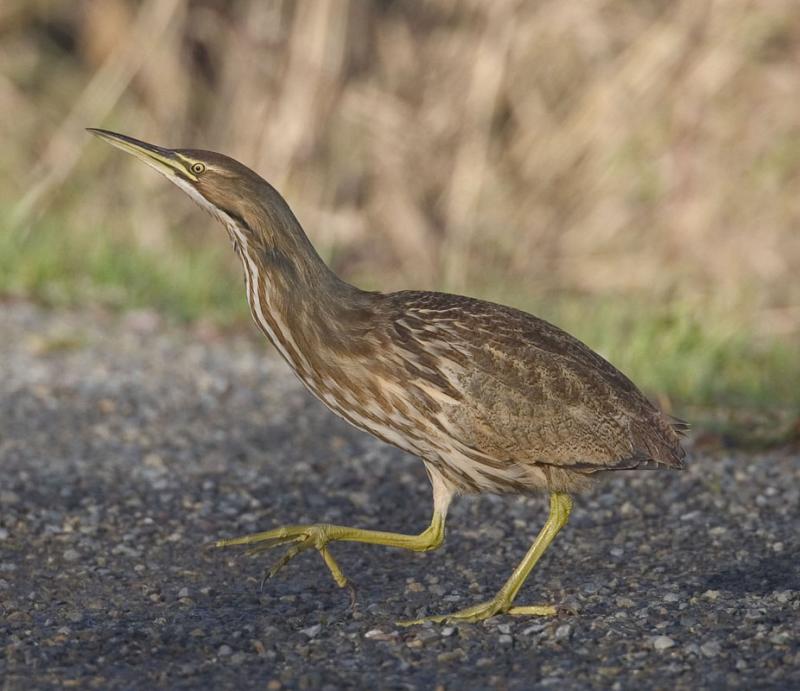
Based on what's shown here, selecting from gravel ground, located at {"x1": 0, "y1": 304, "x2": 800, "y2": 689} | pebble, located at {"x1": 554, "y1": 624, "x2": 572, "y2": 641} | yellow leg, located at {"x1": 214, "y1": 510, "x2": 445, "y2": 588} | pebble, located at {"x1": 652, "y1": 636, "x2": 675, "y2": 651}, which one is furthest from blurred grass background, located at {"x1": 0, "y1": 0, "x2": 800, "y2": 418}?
pebble, located at {"x1": 652, "y1": 636, "x2": 675, "y2": 651}

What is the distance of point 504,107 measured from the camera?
9.48 metres

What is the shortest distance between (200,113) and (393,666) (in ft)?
23.6

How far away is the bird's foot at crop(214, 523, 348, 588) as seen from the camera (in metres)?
4.12

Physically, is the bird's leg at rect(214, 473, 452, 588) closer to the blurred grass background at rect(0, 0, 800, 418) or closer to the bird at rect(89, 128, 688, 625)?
the bird at rect(89, 128, 688, 625)

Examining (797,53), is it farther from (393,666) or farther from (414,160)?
(393,666)

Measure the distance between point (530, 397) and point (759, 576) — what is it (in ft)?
2.68

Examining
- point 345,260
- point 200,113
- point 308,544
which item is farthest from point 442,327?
point 200,113

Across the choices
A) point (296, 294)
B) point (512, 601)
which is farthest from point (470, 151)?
point (512, 601)

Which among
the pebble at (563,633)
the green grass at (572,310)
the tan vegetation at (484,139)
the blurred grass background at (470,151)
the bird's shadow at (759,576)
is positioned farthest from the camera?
the tan vegetation at (484,139)

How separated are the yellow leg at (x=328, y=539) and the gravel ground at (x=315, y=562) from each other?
87 millimetres

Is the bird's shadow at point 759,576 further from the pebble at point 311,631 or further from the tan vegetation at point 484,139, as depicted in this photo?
the tan vegetation at point 484,139

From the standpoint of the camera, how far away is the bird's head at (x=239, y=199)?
4141mm

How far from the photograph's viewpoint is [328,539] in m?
4.18

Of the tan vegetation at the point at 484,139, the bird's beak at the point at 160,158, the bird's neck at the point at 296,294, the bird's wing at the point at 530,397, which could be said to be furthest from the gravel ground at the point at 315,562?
the tan vegetation at the point at 484,139
